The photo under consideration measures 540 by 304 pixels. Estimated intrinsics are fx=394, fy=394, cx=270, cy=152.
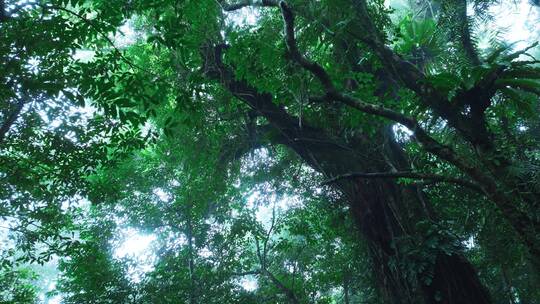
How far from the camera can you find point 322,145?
7.38m

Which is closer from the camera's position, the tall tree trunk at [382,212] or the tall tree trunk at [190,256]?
the tall tree trunk at [382,212]

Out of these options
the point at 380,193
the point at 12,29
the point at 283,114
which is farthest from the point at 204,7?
the point at 380,193

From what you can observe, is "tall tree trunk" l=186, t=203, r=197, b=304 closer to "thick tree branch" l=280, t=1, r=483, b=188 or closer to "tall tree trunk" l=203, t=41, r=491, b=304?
"tall tree trunk" l=203, t=41, r=491, b=304

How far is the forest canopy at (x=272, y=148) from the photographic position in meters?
3.75

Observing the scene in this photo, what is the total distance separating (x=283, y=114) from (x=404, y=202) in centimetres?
273

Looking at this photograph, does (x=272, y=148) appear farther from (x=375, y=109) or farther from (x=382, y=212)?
(x=375, y=109)

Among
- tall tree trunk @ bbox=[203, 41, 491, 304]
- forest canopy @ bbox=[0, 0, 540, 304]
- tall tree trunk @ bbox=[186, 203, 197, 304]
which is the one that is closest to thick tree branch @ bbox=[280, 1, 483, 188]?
forest canopy @ bbox=[0, 0, 540, 304]

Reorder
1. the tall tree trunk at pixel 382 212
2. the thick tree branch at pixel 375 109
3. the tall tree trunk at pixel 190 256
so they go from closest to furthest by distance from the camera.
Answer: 1. the thick tree branch at pixel 375 109
2. the tall tree trunk at pixel 382 212
3. the tall tree trunk at pixel 190 256

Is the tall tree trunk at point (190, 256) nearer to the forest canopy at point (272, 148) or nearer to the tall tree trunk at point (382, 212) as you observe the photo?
the forest canopy at point (272, 148)

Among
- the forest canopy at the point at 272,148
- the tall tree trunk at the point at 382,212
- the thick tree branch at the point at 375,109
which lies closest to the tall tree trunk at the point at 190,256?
the forest canopy at the point at 272,148

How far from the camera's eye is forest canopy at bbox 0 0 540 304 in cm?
375

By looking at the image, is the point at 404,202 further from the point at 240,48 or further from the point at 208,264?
the point at 208,264

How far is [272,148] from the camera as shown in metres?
9.55

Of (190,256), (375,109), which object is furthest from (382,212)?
(190,256)
